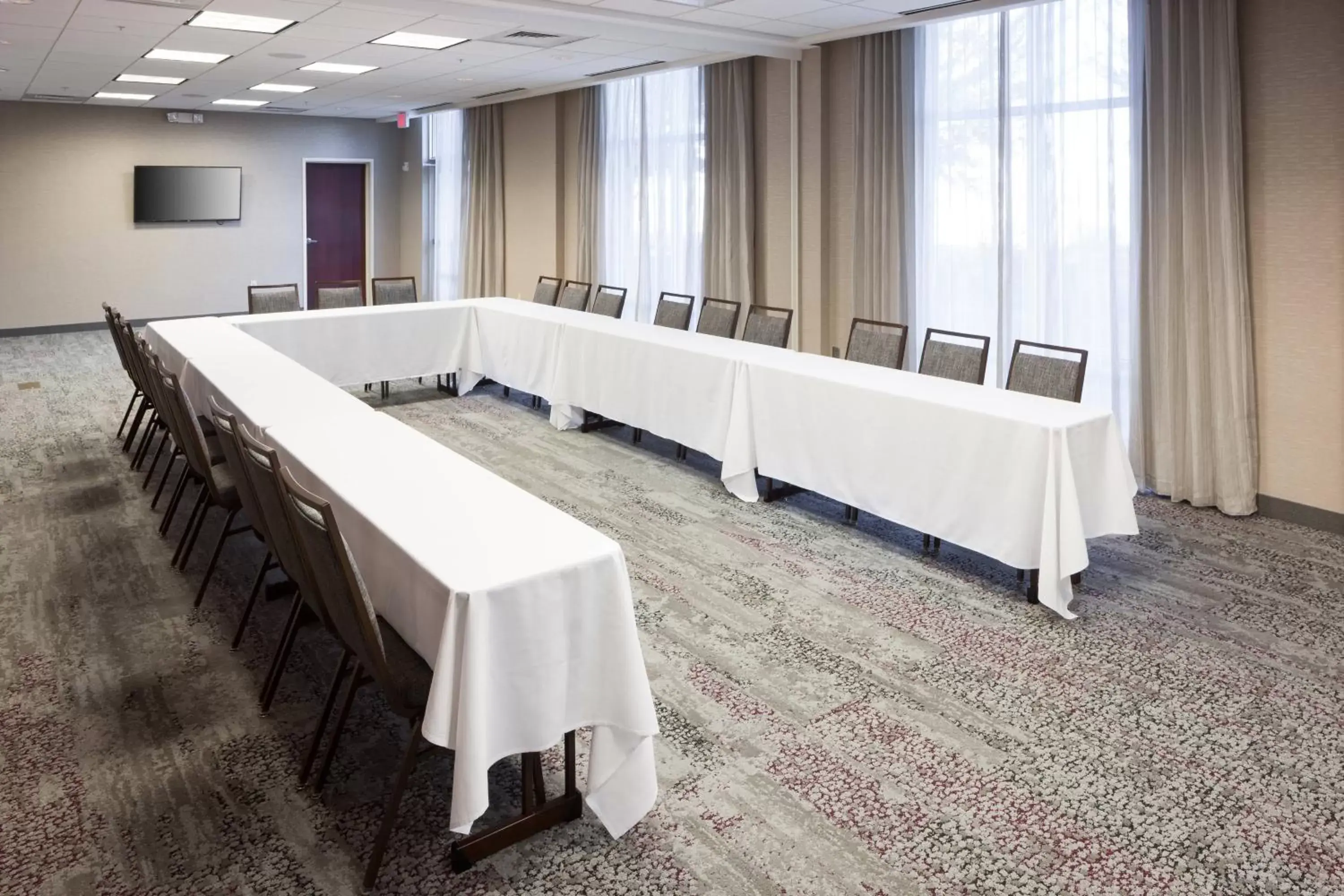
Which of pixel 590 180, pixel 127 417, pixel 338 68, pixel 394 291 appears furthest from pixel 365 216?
pixel 127 417

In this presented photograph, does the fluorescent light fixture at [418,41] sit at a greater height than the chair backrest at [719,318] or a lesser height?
greater

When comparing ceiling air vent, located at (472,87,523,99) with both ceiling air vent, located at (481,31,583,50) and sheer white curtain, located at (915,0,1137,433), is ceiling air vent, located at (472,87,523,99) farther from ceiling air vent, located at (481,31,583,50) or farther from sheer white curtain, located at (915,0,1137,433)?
sheer white curtain, located at (915,0,1137,433)

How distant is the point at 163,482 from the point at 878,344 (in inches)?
162

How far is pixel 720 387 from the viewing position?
5738mm

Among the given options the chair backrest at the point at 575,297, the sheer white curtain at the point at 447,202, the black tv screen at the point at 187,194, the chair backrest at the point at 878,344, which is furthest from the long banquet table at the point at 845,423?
the black tv screen at the point at 187,194

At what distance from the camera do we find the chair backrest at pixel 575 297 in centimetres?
848

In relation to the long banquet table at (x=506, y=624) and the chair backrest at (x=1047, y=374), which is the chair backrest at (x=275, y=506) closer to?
the long banquet table at (x=506, y=624)

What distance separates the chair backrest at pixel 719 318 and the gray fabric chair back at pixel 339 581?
452 centimetres

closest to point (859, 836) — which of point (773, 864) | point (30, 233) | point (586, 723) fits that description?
point (773, 864)

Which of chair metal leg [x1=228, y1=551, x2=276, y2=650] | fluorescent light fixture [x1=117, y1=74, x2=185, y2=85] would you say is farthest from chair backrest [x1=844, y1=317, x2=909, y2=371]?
fluorescent light fixture [x1=117, y1=74, x2=185, y2=85]

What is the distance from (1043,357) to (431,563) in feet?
11.7

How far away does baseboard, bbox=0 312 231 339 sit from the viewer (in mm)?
12461

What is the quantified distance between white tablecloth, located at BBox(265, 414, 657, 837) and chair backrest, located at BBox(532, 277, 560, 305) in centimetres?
614

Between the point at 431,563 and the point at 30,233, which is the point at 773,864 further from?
the point at 30,233
